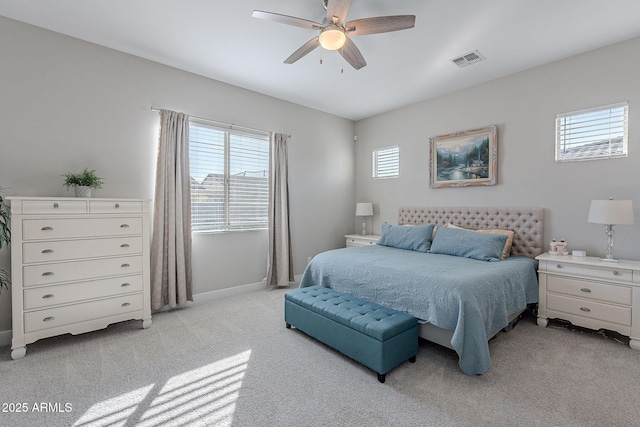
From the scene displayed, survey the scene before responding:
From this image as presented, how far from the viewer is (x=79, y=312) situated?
2.74m

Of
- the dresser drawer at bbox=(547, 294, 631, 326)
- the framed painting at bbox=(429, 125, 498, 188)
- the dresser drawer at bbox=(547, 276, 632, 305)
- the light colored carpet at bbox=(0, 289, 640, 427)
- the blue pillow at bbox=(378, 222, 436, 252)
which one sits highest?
the framed painting at bbox=(429, 125, 498, 188)

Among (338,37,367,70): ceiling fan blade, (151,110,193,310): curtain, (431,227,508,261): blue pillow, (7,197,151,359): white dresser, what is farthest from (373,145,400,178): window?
(7,197,151,359): white dresser

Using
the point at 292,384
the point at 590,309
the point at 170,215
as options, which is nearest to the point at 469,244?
the point at 590,309

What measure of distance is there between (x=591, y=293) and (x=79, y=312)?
5.04 m

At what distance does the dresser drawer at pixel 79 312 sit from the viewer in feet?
8.32

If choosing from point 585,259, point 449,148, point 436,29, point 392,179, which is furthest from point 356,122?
point 585,259

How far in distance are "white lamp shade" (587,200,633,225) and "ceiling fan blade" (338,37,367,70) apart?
2852 mm

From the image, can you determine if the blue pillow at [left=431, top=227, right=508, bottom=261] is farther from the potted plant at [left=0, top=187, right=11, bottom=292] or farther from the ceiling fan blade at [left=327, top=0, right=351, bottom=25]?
the potted plant at [left=0, top=187, right=11, bottom=292]

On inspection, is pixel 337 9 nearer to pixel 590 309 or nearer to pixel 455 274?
pixel 455 274

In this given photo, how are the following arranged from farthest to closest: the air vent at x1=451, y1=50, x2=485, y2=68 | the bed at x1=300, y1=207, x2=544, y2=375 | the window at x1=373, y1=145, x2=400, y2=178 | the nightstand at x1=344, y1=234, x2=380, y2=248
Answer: the window at x1=373, y1=145, x2=400, y2=178 < the nightstand at x1=344, y1=234, x2=380, y2=248 < the air vent at x1=451, y1=50, x2=485, y2=68 < the bed at x1=300, y1=207, x2=544, y2=375

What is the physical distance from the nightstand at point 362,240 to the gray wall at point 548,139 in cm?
101

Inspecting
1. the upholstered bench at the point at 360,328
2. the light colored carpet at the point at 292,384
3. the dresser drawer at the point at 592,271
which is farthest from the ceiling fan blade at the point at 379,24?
the dresser drawer at the point at 592,271

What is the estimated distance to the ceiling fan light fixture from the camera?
7.80 ft

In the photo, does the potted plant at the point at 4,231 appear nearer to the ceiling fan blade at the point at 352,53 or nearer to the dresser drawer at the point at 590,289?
the ceiling fan blade at the point at 352,53
